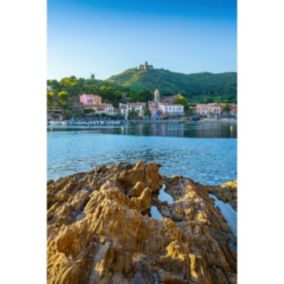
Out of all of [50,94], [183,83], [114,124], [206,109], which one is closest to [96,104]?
[114,124]

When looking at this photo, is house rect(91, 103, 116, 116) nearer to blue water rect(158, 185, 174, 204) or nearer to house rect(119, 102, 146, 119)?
house rect(119, 102, 146, 119)

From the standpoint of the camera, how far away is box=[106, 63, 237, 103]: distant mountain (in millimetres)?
1942

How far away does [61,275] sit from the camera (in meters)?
1.63

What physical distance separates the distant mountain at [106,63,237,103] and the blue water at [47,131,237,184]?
29 cm

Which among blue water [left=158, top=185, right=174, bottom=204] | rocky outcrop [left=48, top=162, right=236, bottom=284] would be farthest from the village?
blue water [left=158, top=185, right=174, bottom=204]

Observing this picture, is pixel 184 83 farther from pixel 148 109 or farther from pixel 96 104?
pixel 96 104

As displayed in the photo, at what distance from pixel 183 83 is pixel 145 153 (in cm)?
52

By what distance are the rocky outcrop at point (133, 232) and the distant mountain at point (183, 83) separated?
507 millimetres
